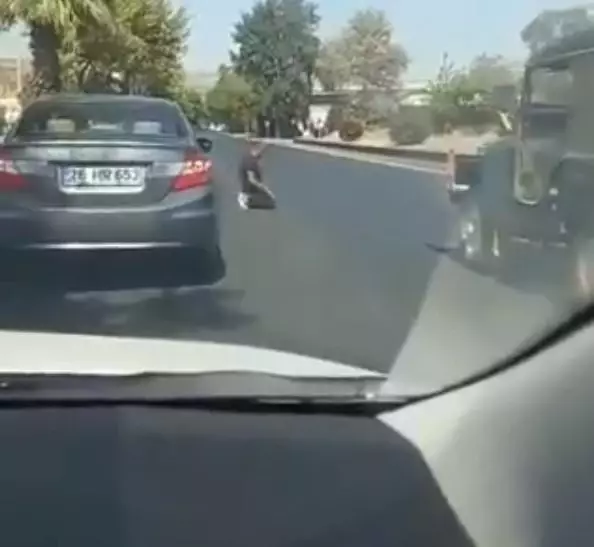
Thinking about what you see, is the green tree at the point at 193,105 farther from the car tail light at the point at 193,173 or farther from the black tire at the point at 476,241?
the black tire at the point at 476,241

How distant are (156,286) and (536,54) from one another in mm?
1448

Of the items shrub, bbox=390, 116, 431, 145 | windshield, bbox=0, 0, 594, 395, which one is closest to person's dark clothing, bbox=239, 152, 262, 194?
windshield, bbox=0, 0, 594, 395

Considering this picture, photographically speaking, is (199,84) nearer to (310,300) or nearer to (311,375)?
(310,300)

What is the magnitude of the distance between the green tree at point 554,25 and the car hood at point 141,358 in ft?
3.24

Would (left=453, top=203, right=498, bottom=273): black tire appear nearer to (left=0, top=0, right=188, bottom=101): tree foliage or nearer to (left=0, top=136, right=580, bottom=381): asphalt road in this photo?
(left=0, top=136, right=580, bottom=381): asphalt road

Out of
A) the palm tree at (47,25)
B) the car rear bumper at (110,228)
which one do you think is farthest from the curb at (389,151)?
the palm tree at (47,25)

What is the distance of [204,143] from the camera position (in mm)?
3877

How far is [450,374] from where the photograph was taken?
3.20 m

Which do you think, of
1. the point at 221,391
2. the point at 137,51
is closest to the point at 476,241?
the point at 221,391

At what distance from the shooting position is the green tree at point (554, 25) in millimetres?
2814

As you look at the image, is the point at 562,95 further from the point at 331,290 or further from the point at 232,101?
the point at 232,101

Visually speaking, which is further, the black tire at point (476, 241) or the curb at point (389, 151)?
the curb at point (389, 151)

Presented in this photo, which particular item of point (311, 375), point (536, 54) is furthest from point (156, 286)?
point (536, 54)

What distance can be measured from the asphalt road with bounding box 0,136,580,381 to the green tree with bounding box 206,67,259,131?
7cm
